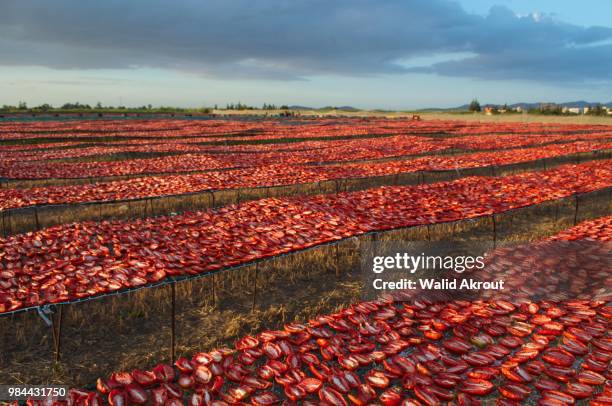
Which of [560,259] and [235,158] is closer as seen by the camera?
[560,259]

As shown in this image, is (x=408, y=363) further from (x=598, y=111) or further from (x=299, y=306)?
(x=598, y=111)

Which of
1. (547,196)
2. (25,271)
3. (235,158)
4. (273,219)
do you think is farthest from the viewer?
(235,158)

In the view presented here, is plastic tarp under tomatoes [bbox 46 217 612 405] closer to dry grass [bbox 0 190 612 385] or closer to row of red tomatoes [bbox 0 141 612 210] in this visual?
dry grass [bbox 0 190 612 385]

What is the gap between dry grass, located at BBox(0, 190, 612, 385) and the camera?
15.7 ft

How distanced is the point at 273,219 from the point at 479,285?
3284 millimetres

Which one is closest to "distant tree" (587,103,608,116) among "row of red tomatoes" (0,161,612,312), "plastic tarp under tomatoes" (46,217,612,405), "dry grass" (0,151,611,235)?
"dry grass" (0,151,611,235)

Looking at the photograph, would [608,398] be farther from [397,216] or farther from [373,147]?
[373,147]

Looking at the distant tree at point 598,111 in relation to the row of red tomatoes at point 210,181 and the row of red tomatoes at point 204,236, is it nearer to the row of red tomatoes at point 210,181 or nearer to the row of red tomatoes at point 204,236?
the row of red tomatoes at point 210,181

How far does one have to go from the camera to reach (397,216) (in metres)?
7.23

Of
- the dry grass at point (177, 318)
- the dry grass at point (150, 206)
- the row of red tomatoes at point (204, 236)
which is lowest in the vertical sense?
the dry grass at point (177, 318)

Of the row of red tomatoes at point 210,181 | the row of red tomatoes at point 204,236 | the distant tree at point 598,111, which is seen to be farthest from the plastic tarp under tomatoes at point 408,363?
the distant tree at point 598,111

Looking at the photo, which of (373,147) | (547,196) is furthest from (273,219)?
(373,147)

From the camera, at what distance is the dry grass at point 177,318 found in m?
4.79

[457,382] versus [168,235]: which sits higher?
[168,235]
